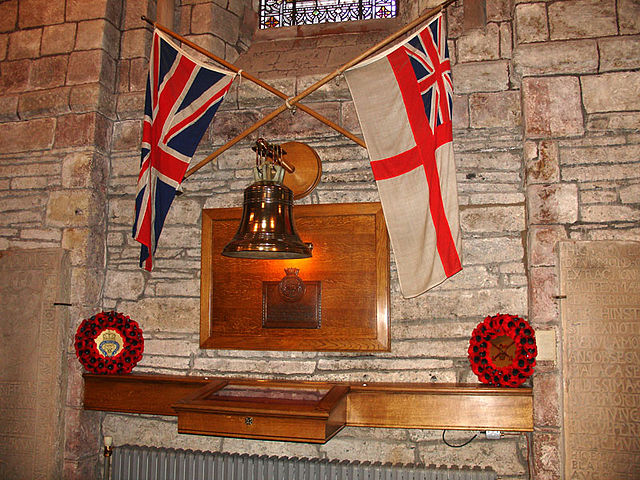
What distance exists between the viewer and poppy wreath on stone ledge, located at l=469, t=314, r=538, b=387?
9.34 ft

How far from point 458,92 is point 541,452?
213 cm

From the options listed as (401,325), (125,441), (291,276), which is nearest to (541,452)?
(401,325)

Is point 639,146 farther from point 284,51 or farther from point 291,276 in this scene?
point 284,51

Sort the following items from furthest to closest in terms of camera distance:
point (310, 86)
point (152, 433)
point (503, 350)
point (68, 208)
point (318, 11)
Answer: point (318, 11) → point (68, 208) → point (152, 433) → point (310, 86) → point (503, 350)

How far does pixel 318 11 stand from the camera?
13.6 feet

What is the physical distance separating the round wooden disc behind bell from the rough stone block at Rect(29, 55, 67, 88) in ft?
5.69

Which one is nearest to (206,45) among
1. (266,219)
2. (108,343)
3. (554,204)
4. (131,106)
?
(131,106)

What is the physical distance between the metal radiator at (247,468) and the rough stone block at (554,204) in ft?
4.73

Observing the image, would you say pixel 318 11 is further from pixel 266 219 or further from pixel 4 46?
pixel 4 46

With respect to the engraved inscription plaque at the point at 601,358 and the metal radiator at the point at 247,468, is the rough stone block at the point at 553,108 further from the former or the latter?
the metal radiator at the point at 247,468

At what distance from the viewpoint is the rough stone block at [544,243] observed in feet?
9.87

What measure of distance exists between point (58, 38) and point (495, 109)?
10.1 ft

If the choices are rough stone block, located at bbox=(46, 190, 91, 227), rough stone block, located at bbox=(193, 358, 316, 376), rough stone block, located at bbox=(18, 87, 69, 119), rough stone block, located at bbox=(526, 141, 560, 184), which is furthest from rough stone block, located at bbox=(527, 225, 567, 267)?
rough stone block, located at bbox=(18, 87, 69, 119)

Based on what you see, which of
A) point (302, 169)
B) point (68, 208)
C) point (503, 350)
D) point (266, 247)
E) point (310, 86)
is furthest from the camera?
point (68, 208)
